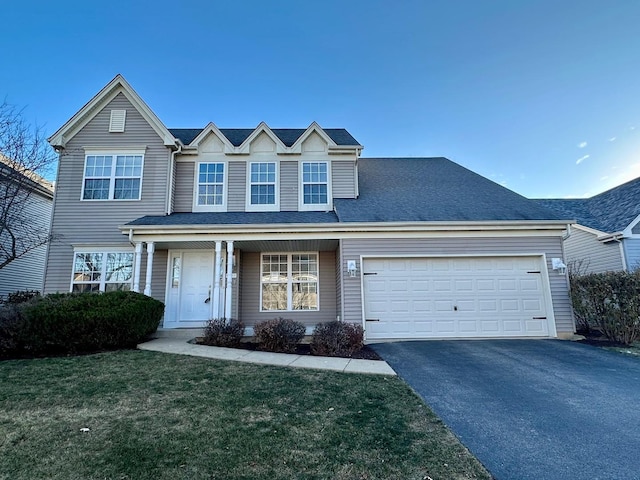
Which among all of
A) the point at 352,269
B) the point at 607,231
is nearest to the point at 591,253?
the point at 607,231

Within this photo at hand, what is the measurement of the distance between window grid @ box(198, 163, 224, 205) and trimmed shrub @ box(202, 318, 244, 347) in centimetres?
464

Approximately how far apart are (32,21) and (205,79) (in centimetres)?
569

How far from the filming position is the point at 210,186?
1155cm

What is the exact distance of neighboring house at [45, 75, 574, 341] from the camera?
9.45 metres

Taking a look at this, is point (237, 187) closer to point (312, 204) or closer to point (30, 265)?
point (312, 204)

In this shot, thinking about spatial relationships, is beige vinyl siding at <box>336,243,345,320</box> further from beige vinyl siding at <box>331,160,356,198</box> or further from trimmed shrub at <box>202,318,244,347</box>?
trimmed shrub at <box>202,318,244,347</box>

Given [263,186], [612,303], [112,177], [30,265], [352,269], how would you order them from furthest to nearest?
[30,265], [263,186], [112,177], [352,269], [612,303]

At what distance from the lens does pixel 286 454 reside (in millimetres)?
3004

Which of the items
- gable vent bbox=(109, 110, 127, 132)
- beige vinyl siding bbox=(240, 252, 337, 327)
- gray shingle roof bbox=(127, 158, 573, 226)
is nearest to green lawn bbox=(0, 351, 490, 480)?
beige vinyl siding bbox=(240, 252, 337, 327)

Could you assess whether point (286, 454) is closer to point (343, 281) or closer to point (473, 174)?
point (343, 281)

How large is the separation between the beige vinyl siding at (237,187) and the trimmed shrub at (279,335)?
480 centimetres

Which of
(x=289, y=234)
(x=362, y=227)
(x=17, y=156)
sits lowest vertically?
(x=289, y=234)

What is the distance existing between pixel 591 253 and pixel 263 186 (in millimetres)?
13180

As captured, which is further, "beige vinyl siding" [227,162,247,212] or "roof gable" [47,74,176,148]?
"beige vinyl siding" [227,162,247,212]
